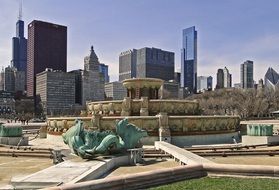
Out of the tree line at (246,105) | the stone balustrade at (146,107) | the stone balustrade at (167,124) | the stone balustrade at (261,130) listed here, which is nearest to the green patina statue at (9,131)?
the stone balustrade at (167,124)

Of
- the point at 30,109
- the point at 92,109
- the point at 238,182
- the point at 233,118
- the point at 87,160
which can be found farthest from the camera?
the point at 30,109

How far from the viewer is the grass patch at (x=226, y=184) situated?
11336 millimetres

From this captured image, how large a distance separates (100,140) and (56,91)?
177602 millimetres

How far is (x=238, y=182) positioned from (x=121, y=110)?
23360mm

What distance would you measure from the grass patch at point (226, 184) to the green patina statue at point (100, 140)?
619 cm

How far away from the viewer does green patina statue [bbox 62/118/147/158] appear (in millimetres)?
17703

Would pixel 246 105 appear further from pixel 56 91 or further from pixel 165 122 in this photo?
pixel 56 91

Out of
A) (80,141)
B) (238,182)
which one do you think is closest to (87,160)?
(80,141)

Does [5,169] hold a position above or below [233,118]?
below

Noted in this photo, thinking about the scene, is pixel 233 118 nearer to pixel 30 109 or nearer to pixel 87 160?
pixel 87 160

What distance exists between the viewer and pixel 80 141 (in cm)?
1820

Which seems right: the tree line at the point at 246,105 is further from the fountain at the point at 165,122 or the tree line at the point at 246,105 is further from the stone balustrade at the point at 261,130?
the stone balustrade at the point at 261,130

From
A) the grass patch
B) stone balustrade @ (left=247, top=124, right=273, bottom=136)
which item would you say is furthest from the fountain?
the grass patch

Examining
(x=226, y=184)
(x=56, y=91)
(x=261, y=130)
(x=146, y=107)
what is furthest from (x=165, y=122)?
(x=56, y=91)
